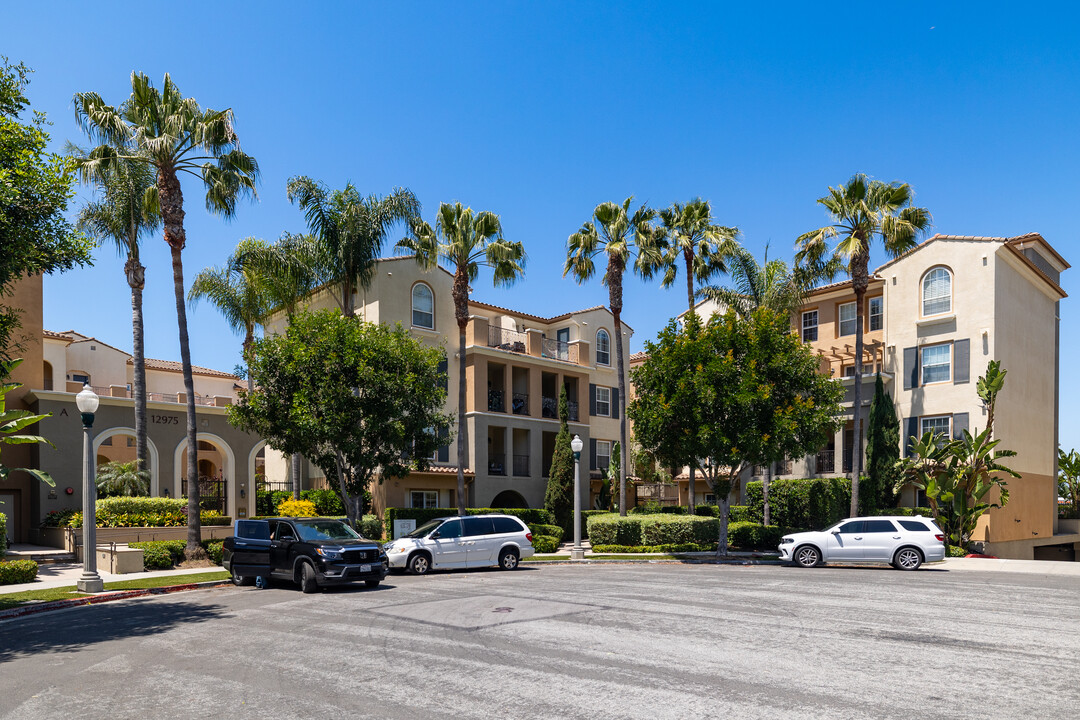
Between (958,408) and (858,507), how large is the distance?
6.50m

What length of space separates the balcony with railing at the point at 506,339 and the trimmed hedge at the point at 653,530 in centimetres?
1097

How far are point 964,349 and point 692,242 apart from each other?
12451 mm

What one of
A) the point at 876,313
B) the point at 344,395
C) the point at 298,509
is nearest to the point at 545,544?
the point at 298,509

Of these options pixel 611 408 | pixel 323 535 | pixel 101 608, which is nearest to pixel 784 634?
pixel 323 535

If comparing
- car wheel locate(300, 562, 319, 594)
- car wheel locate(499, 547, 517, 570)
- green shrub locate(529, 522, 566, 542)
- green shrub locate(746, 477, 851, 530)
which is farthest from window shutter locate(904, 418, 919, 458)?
car wheel locate(300, 562, 319, 594)

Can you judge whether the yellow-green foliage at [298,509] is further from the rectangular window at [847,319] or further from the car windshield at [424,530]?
the rectangular window at [847,319]

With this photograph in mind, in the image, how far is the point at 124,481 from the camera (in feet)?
97.1

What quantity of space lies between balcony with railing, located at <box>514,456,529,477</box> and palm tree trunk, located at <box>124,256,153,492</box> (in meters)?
16.3

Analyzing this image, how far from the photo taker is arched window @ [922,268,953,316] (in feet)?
116

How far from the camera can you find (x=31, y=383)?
30.6 metres

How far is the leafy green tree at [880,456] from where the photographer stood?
112 ft

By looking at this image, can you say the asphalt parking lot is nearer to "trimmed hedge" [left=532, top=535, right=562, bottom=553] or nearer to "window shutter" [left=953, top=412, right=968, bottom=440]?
"trimmed hedge" [left=532, top=535, right=562, bottom=553]

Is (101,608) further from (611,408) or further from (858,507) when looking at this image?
(611,408)

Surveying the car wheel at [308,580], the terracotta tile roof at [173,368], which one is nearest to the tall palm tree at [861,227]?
the car wheel at [308,580]
